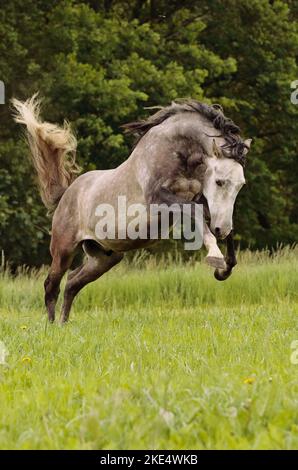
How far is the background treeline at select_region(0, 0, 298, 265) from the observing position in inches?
943

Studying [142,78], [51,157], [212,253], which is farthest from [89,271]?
[142,78]

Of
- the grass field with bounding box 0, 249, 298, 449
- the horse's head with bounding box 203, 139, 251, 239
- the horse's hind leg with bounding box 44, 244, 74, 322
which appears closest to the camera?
the grass field with bounding box 0, 249, 298, 449

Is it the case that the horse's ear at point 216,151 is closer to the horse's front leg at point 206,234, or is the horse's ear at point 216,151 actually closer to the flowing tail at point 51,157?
the horse's front leg at point 206,234

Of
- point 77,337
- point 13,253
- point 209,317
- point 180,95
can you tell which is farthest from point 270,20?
point 77,337

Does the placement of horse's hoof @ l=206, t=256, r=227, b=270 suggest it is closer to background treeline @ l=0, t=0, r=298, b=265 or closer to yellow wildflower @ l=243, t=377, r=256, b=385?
yellow wildflower @ l=243, t=377, r=256, b=385

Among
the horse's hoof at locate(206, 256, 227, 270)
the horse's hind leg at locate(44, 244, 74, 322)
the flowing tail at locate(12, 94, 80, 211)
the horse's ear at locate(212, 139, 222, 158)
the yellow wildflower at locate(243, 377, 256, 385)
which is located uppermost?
the yellow wildflower at locate(243, 377, 256, 385)

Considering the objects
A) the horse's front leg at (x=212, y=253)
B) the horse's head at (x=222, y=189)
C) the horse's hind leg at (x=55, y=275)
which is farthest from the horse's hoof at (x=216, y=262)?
the horse's hind leg at (x=55, y=275)

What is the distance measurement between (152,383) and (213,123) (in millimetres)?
4371

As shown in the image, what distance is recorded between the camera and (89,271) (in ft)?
32.8

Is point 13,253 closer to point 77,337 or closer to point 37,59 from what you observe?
point 37,59

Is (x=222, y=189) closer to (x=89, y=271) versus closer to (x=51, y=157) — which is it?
(x=89, y=271)

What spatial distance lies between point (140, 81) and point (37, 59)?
3.25 meters

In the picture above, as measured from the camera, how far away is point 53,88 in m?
24.2

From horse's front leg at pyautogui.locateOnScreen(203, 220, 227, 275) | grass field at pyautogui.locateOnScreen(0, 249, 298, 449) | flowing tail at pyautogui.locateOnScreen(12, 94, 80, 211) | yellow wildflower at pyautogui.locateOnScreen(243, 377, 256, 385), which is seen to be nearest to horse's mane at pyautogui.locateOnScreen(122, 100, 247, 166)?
horse's front leg at pyautogui.locateOnScreen(203, 220, 227, 275)
